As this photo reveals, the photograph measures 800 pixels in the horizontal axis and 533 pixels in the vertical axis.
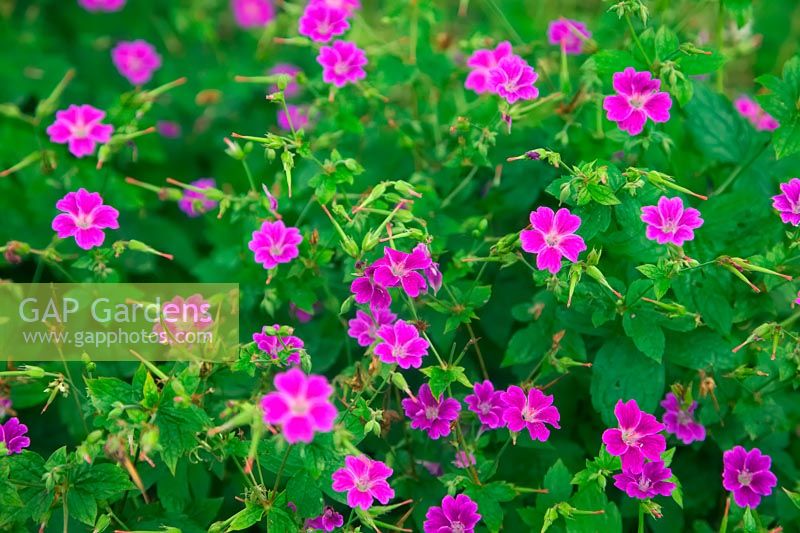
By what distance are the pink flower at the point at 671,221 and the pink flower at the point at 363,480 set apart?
77 centimetres

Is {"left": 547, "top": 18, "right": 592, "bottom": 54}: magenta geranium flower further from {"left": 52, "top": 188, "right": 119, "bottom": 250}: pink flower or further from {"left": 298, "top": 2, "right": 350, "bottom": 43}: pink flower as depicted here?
{"left": 52, "top": 188, "right": 119, "bottom": 250}: pink flower

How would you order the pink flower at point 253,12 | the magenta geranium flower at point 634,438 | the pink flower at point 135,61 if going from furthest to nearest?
the pink flower at point 253,12 < the pink flower at point 135,61 < the magenta geranium flower at point 634,438

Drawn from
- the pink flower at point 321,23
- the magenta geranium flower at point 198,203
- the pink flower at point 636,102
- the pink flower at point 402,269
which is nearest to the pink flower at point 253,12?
the magenta geranium flower at point 198,203

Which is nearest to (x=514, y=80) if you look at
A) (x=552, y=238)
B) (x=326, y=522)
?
(x=552, y=238)

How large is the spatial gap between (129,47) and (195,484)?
1.90m

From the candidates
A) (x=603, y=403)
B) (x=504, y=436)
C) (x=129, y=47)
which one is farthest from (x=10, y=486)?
(x=129, y=47)

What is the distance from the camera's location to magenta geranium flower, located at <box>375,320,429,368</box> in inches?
67.8

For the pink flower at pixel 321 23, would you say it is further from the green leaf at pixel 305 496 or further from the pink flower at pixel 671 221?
the green leaf at pixel 305 496

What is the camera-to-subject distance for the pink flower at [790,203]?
189cm

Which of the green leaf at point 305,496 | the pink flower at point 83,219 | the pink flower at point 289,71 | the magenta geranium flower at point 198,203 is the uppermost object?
the pink flower at point 289,71

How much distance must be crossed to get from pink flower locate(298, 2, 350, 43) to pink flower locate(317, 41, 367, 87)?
4cm

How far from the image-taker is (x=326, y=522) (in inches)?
71.4

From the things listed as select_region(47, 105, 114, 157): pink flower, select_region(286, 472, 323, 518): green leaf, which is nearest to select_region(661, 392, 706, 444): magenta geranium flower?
select_region(286, 472, 323, 518): green leaf

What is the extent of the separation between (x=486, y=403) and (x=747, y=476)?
0.66 metres
